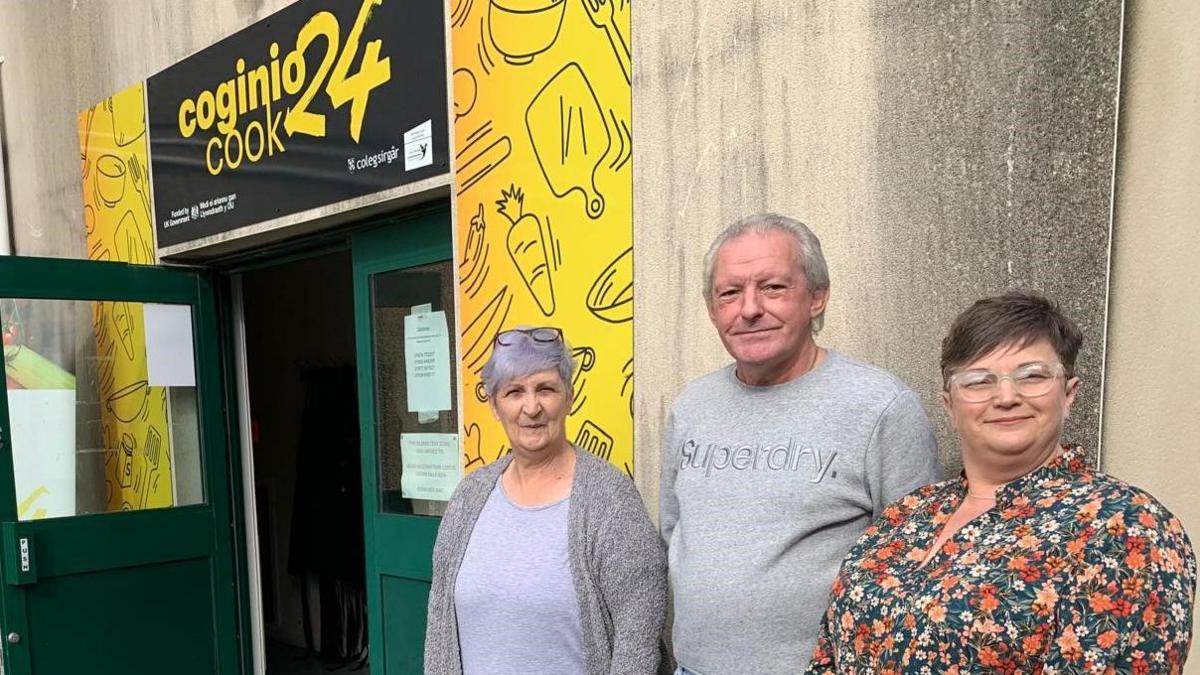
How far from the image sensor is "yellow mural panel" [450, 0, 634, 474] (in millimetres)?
2400

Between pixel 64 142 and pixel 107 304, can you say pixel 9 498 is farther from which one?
pixel 64 142

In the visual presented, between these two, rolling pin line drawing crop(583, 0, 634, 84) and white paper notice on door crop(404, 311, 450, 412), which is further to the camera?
white paper notice on door crop(404, 311, 450, 412)

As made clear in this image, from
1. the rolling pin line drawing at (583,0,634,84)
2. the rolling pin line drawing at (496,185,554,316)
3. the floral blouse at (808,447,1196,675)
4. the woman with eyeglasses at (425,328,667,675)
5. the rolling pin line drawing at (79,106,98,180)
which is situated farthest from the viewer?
the rolling pin line drawing at (79,106,98,180)

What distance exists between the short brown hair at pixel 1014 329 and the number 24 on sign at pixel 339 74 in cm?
235

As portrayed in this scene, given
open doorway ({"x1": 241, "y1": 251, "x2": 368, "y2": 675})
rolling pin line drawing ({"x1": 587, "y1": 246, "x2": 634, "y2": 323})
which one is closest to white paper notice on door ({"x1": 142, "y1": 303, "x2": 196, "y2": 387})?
open doorway ({"x1": 241, "y1": 251, "x2": 368, "y2": 675})

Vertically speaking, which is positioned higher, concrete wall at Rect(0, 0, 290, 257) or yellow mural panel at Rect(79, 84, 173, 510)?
concrete wall at Rect(0, 0, 290, 257)

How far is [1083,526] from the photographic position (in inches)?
43.1

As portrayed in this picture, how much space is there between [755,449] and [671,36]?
127cm

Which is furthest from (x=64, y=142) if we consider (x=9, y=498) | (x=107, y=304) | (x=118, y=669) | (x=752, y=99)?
(x=752, y=99)

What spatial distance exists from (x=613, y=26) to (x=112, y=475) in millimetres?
3453

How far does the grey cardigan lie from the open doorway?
11.4 ft

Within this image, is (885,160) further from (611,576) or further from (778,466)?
(611,576)

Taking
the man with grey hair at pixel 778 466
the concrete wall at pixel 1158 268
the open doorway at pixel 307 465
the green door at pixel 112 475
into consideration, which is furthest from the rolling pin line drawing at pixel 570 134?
the open doorway at pixel 307 465

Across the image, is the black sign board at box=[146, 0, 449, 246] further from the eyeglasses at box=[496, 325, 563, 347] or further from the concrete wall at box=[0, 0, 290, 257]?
the eyeglasses at box=[496, 325, 563, 347]
